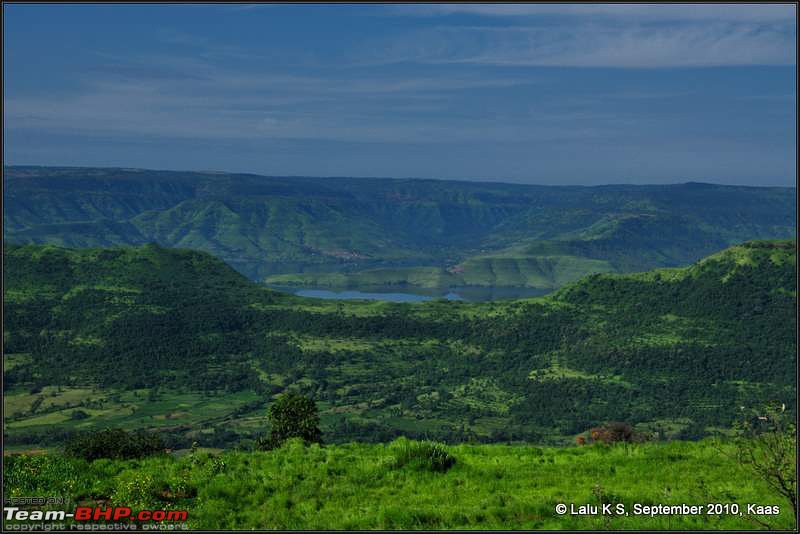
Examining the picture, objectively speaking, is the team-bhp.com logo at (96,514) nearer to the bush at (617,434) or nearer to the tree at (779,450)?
the tree at (779,450)

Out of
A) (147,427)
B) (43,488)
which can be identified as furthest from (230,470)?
(147,427)

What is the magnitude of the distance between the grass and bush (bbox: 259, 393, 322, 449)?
12.8m

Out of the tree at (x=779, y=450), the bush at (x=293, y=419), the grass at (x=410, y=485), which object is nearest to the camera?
the tree at (x=779, y=450)

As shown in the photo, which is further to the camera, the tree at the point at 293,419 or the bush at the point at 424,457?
the tree at the point at 293,419

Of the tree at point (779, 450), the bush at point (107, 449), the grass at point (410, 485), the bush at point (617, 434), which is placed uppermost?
the tree at point (779, 450)

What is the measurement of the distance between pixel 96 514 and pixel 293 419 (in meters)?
20.5

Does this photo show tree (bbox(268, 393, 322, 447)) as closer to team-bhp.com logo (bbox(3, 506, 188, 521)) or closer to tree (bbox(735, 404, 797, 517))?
team-bhp.com logo (bbox(3, 506, 188, 521))

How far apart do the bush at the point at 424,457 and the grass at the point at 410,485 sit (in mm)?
32

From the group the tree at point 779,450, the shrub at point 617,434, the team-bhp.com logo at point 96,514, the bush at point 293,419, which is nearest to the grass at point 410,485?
the team-bhp.com logo at point 96,514

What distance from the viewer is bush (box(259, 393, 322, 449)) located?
121 feet

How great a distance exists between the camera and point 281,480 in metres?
20.6

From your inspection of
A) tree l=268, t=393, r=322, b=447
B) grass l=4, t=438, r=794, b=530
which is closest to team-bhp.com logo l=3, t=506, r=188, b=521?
grass l=4, t=438, r=794, b=530

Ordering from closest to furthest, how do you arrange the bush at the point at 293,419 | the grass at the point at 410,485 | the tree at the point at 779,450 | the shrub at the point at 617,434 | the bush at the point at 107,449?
1. the tree at the point at 779,450
2. the grass at the point at 410,485
3. the bush at the point at 107,449
4. the shrub at the point at 617,434
5. the bush at the point at 293,419

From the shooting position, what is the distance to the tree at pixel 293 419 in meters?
36.9
